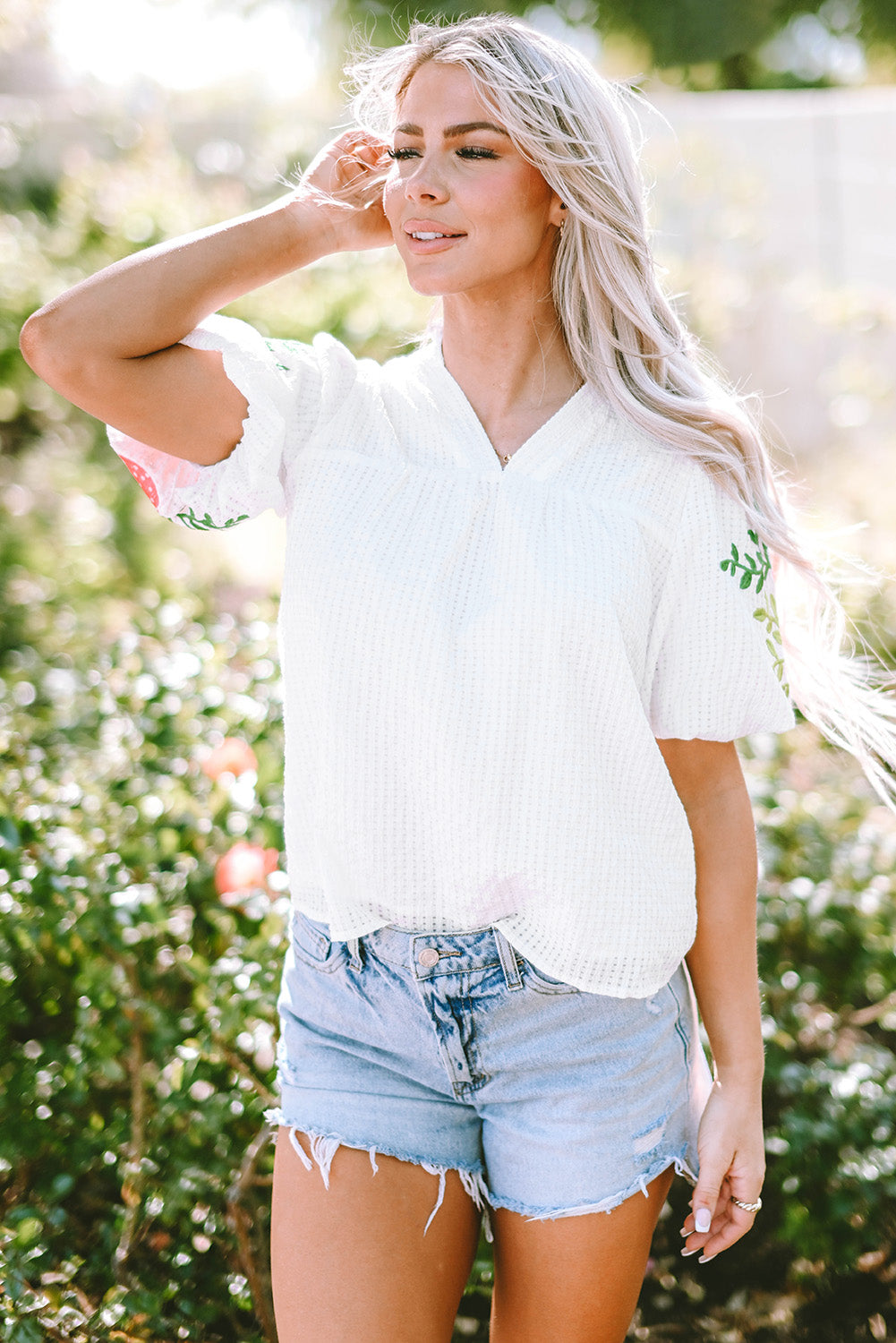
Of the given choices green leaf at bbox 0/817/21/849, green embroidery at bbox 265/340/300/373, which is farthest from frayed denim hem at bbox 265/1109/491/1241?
green embroidery at bbox 265/340/300/373

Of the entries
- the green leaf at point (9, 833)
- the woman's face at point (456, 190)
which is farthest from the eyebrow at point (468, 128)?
the green leaf at point (9, 833)

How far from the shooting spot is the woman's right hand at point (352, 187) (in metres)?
1.83

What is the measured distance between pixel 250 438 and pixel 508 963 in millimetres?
741

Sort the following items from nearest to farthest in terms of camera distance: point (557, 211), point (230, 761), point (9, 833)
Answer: point (557, 211), point (9, 833), point (230, 761)

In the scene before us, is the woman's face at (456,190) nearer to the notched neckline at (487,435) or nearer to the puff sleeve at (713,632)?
the notched neckline at (487,435)

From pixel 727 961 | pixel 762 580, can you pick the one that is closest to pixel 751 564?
pixel 762 580

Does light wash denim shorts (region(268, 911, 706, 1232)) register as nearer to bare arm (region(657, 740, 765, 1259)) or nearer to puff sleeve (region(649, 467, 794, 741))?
bare arm (region(657, 740, 765, 1259))

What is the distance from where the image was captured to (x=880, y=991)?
2.72 metres

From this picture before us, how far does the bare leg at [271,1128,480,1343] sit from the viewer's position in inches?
60.0

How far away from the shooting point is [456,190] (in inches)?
67.1

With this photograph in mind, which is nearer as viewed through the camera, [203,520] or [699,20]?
[203,520]

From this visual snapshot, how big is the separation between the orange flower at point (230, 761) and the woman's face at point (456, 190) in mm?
1103

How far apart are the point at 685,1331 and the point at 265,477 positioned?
5.72ft

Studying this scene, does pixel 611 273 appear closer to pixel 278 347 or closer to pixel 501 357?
pixel 501 357
